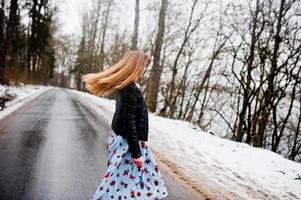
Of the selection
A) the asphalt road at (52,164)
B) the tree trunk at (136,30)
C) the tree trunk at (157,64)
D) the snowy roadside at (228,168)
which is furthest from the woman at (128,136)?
the tree trunk at (136,30)

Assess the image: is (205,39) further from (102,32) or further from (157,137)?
(102,32)

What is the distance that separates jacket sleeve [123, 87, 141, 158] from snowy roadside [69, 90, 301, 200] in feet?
8.36

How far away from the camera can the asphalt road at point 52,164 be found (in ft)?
15.8

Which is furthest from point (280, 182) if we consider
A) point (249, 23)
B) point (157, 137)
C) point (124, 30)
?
point (124, 30)

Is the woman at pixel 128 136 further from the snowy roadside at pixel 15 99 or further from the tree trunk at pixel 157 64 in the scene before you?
the tree trunk at pixel 157 64

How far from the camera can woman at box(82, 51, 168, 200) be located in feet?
11.2

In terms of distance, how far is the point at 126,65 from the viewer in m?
3.44

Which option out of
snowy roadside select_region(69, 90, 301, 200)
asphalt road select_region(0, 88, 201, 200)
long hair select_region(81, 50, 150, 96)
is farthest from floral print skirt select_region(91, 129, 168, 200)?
snowy roadside select_region(69, 90, 301, 200)

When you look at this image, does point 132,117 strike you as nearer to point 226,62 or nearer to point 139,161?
point 139,161

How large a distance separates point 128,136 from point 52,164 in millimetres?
3284

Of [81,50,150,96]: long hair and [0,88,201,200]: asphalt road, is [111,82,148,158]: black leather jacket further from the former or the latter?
[0,88,201,200]: asphalt road

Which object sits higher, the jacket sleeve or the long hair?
the long hair

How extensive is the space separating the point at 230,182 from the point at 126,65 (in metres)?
3.94

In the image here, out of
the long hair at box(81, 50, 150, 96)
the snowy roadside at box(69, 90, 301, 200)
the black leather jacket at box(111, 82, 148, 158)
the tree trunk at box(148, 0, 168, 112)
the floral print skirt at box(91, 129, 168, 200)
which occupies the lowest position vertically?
the snowy roadside at box(69, 90, 301, 200)
